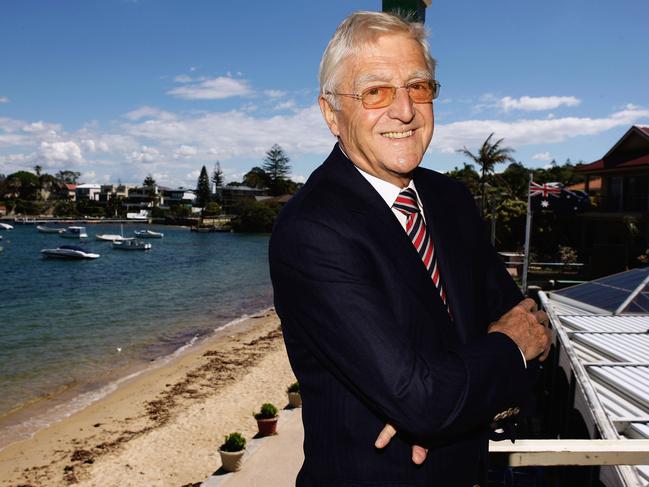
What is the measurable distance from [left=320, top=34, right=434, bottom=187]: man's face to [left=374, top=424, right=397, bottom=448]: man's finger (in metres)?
0.75

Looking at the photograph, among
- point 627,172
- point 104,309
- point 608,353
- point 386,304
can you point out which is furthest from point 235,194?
point 386,304

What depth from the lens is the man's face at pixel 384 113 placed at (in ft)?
5.71

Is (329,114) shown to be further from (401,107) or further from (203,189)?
(203,189)

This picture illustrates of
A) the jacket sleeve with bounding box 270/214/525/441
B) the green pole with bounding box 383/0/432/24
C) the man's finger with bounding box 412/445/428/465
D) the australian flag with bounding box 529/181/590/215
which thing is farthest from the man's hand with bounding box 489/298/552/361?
the australian flag with bounding box 529/181/590/215

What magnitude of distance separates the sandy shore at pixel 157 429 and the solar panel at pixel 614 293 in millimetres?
8722

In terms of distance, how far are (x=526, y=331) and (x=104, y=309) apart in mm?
41614

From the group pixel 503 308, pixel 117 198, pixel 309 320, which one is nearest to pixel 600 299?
pixel 503 308

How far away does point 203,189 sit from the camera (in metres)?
156

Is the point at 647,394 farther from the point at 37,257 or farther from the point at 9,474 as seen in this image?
the point at 37,257

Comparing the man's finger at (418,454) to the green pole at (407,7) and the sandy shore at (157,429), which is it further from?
the sandy shore at (157,429)

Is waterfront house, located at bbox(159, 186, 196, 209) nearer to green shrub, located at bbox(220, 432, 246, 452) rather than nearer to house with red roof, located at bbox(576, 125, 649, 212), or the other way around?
house with red roof, located at bbox(576, 125, 649, 212)

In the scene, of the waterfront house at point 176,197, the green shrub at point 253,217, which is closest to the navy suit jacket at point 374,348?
the green shrub at point 253,217

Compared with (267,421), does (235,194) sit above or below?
above

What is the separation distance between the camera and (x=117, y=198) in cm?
16475
